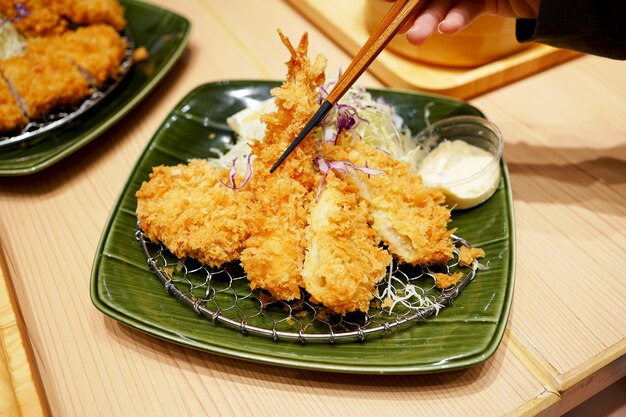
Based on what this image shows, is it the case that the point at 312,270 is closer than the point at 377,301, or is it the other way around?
the point at 312,270

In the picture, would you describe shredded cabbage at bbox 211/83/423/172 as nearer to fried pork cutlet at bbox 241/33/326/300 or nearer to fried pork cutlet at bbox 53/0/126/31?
fried pork cutlet at bbox 241/33/326/300

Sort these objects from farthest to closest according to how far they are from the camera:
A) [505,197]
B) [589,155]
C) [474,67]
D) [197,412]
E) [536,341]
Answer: [474,67] < [589,155] < [505,197] < [536,341] < [197,412]

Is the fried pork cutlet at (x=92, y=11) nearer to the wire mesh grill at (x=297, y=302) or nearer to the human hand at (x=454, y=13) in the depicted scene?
the wire mesh grill at (x=297, y=302)

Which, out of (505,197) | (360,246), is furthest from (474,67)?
(360,246)

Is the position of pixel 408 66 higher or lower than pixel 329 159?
higher

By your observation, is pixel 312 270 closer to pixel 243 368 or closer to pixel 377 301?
pixel 377 301

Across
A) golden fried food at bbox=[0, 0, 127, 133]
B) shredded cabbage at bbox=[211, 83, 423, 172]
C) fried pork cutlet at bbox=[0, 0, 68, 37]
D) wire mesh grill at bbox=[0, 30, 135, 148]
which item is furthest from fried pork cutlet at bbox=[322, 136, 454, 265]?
fried pork cutlet at bbox=[0, 0, 68, 37]
